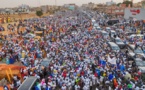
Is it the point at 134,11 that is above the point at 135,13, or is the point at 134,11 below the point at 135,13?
above

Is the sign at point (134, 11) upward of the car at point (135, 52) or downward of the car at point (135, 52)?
upward

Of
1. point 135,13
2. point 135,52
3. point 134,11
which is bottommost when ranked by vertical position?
point 135,52

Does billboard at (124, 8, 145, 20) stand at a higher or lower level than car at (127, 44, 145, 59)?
higher

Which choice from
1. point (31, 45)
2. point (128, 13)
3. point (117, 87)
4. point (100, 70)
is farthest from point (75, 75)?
point (128, 13)

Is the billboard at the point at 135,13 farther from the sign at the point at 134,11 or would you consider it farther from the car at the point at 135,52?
the car at the point at 135,52

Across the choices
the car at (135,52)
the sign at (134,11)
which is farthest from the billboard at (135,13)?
the car at (135,52)

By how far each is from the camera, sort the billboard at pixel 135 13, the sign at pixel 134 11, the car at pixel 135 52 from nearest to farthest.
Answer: the car at pixel 135 52 → the billboard at pixel 135 13 → the sign at pixel 134 11

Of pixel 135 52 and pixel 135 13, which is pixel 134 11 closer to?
pixel 135 13

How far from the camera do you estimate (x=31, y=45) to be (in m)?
19.4

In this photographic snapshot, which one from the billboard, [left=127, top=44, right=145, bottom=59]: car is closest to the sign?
the billboard

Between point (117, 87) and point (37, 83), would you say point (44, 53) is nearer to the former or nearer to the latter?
point (37, 83)

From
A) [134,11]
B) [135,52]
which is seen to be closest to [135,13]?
[134,11]

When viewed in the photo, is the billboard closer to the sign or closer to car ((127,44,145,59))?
the sign

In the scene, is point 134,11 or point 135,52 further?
point 134,11
